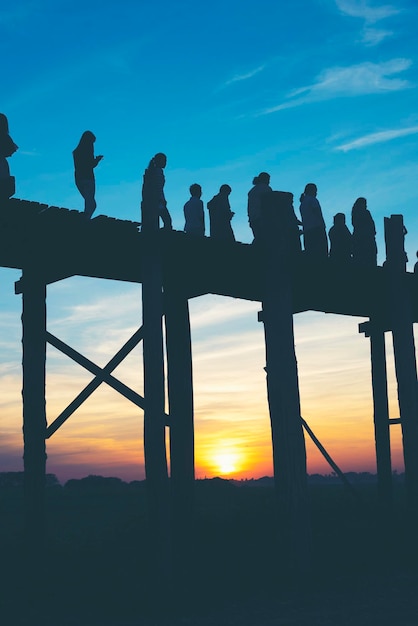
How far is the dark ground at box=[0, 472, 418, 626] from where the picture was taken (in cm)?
909

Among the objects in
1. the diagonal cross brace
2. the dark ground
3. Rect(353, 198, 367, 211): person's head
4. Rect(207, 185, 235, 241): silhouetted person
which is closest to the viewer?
the dark ground

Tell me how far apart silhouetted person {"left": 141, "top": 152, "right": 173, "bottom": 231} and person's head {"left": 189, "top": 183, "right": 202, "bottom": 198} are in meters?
1.18

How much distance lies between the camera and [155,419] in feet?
32.8

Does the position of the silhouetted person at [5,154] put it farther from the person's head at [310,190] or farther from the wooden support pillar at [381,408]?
the wooden support pillar at [381,408]

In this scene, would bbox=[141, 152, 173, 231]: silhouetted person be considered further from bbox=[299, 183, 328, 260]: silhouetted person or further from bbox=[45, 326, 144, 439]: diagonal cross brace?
bbox=[299, 183, 328, 260]: silhouetted person

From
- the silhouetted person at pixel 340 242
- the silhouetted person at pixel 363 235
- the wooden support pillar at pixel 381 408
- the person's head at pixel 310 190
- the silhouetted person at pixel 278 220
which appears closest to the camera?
the silhouetted person at pixel 278 220

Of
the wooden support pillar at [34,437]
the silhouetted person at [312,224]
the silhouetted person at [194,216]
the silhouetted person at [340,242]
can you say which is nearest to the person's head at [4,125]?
the wooden support pillar at [34,437]

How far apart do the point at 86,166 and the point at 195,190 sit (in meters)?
2.13

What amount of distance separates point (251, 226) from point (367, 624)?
235 inches

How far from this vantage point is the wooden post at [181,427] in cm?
1246

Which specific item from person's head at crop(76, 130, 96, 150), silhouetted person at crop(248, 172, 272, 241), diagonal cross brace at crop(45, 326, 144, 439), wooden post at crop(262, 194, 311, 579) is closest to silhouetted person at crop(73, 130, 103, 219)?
person's head at crop(76, 130, 96, 150)

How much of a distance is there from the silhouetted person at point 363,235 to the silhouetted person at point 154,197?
14.1 ft

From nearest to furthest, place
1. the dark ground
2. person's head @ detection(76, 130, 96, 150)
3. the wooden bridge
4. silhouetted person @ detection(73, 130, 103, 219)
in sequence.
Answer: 1. the dark ground
2. the wooden bridge
3. silhouetted person @ detection(73, 130, 103, 219)
4. person's head @ detection(76, 130, 96, 150)

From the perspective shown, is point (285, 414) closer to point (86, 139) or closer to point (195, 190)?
point (195, 190)
